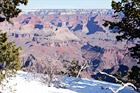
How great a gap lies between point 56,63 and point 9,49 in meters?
3.42

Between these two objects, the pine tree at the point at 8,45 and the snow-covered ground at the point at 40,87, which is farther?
the snow-covered ground at the point at 40,87

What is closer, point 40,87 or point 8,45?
point 8,45

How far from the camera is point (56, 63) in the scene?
424 inches

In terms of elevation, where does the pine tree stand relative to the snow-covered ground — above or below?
above

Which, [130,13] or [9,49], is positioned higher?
[130,13]

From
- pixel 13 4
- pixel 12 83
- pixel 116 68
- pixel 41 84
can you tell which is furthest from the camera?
pixel 116 68

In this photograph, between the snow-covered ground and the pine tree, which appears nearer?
the pine tree

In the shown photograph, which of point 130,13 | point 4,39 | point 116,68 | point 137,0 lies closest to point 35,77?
point 4,39

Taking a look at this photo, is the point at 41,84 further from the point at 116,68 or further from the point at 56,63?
the point at 116,68

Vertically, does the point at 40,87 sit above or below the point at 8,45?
below

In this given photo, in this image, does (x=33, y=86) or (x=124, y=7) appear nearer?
(x=33, y=86)

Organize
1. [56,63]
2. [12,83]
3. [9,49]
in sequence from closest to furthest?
[9,49] → [12,83] → [56,63]

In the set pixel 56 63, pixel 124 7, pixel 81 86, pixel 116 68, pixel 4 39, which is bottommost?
pixel 116 68

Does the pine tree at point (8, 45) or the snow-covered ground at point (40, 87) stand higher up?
the pine tree at point (8, 45)
